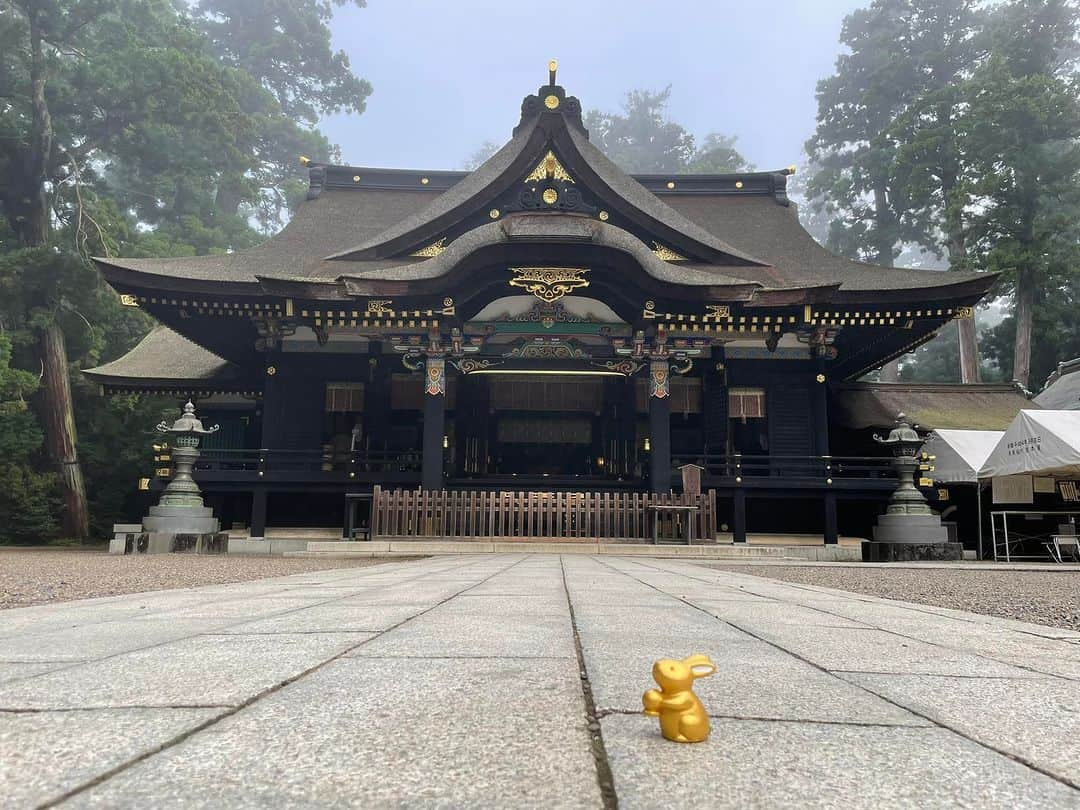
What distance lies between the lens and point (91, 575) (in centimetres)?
609

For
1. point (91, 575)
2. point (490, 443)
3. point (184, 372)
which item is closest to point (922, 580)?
point (91, 575)

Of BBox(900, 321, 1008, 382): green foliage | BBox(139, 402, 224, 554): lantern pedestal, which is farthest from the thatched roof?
BBox(900, 321, 1008, 382): green foliage

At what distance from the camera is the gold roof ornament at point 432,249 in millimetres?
12581

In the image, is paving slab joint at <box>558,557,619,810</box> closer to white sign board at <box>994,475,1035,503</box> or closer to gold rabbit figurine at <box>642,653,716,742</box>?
gold rabbit figurine at <box>642,653,716,742</box>

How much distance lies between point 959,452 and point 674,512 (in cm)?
698

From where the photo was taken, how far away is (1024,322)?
22234 mm

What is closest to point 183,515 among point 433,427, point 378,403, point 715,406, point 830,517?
point 433,427

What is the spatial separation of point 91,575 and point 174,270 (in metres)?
7.29

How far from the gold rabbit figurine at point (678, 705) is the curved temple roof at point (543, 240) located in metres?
10.1

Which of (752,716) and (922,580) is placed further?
(922,580)

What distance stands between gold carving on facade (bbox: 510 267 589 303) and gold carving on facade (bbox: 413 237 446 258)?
1.98 metres

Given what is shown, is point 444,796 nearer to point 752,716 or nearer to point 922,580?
point 752,716

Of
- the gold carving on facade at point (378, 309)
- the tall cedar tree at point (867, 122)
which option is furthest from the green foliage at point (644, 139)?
the gold carving on facade at point (378, 309)

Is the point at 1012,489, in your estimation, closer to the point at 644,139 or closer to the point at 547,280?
the point at 547,280
